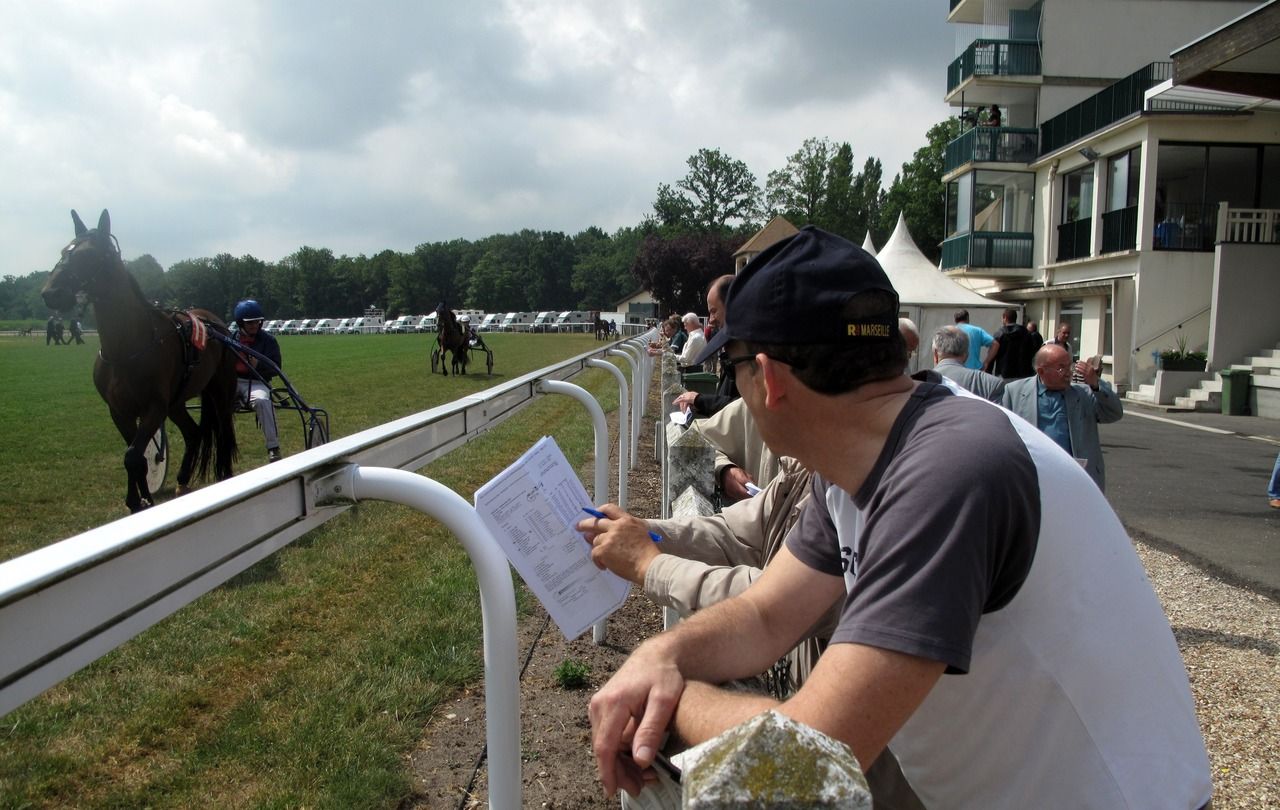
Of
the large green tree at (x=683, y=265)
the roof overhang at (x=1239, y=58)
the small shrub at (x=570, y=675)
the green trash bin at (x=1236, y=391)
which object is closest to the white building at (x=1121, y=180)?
the roof overhang at (x=1239, y=58)

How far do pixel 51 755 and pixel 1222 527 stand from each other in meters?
8.88

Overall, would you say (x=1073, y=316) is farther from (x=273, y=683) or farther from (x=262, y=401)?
(x=273, y=683)

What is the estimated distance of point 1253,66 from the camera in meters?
10.1

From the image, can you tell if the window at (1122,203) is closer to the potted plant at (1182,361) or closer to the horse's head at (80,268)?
the potted plant at (1182,361)

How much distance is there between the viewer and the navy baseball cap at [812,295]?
4.77ft

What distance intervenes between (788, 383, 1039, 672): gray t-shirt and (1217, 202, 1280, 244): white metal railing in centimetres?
2232

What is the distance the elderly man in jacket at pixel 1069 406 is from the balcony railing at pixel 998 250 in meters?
24.2

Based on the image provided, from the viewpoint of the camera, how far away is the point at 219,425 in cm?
828

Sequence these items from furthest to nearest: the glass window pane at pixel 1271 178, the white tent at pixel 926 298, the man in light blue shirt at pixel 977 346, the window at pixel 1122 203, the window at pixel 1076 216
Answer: the window at pixel 1076 216 → the glass window pane at pixel 1271 178 → the window at pixel 1122 203 → the white tent at pixel 926 298 → the man in light blue shirt at pixel 977 346

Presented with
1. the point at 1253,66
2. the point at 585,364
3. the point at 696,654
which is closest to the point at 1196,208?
the point at 1253,66

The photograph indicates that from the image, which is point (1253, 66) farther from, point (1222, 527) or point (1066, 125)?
point (1066, 125)

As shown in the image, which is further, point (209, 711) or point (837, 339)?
point (209, 711)

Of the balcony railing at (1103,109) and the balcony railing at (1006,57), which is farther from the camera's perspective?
the balcony railing at (1006,57)

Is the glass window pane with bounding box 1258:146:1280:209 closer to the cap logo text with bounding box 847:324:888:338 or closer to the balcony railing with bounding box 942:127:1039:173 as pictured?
the balcony railing with bounding box 942:127:1039:173
